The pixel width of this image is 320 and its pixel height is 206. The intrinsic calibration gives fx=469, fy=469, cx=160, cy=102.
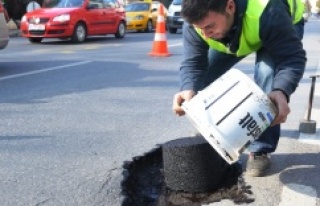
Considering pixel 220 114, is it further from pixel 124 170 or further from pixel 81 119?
pixel 81 119

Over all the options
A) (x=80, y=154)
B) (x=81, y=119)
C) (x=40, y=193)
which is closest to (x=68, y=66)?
(x=81, y=119)

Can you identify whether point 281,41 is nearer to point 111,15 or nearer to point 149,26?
point 111,15

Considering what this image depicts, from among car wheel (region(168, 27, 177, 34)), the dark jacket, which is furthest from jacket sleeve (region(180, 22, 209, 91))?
car wheel (region(168, 27, 177, 34))

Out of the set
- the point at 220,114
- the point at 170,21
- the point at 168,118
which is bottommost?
the point at 170,21

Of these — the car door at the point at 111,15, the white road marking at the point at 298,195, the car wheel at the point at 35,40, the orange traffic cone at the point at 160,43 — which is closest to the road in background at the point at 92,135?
the white road marking at the point at 298,195

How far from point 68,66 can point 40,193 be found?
526cm

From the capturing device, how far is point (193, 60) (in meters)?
2.73

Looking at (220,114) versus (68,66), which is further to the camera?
(68,66)

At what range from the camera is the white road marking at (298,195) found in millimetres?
2476

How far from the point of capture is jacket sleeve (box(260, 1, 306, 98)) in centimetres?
224

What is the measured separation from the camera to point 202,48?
8.89ft

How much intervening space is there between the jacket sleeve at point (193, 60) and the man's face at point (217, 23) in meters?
0.41

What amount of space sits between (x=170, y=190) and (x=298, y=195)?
2.37ft

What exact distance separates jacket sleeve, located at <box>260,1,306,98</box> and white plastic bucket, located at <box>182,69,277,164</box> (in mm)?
173
